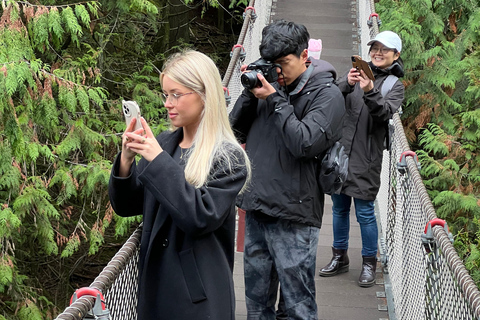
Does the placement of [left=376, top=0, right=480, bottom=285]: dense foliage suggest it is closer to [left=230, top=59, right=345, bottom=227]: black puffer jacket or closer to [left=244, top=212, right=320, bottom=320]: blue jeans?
[left=244, top=212, right=320, bottom=320]: blue jeans

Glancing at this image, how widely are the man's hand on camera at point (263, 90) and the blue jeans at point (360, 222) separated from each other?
1.41m

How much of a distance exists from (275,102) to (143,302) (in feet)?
3.28

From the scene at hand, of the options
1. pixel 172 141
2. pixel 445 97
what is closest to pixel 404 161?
pixel 172 141

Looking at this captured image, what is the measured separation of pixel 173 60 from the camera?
2.07 m

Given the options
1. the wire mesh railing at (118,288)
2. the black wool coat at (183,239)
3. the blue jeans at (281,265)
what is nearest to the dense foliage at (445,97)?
the blue jeans at (281,265)

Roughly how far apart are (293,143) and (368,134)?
138 centimetres

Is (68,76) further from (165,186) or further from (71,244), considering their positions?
(165,186)

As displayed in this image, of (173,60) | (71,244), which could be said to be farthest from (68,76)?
(173,60)

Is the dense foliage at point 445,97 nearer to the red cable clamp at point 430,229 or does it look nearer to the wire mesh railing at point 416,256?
the wire mesh railing at point 416,256

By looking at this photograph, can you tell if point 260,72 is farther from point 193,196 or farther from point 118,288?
point 118,288

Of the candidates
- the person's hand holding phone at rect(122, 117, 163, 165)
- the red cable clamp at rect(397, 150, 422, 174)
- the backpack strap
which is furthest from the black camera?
the backpack strap

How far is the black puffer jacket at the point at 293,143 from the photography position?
2631 millimetres

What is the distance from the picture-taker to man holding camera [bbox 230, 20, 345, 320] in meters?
2.66

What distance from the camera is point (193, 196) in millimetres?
1906
